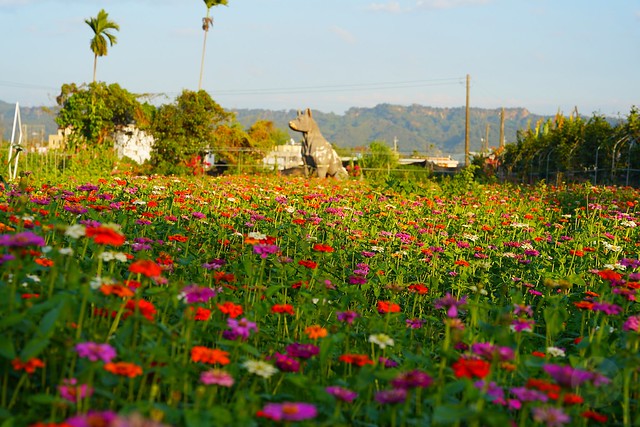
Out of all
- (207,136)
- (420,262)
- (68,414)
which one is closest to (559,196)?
(420,262)

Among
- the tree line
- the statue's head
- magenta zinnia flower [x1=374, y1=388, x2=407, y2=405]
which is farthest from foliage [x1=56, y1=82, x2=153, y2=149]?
magenta zinnia flower [x1=374, y1=388, x2=407, y2=405]

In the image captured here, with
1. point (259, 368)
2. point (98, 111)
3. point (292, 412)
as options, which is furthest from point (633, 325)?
point (98, 111)

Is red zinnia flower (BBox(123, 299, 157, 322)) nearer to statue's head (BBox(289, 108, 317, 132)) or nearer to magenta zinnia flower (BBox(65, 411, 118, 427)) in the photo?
magenta zinnia flower (BBox(65, 411, 118, 427))

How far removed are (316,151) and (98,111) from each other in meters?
11.8

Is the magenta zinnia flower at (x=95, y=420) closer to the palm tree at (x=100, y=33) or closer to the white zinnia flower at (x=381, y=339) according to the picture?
the white zinnia flower at (x=381, y=339)

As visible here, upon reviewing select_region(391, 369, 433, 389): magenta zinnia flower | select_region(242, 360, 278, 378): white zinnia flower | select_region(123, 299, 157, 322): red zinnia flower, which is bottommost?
select_region(242, 360, 278, 378): white zinnia flower

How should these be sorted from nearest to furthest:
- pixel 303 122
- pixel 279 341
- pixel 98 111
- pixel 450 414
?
pixel 450 414, pixel 279 341, pixel 303 122, pixel 98 111

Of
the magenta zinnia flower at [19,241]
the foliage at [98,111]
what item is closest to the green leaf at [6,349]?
the magenta zinnia flower at [19,241]

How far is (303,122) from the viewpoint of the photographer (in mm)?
18859

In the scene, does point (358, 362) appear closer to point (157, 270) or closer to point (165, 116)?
point (157, 270)

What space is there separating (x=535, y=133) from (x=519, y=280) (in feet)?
79.7

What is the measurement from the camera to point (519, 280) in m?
5.05

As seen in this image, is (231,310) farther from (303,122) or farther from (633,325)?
(303,122)

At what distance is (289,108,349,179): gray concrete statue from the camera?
18.3 m
